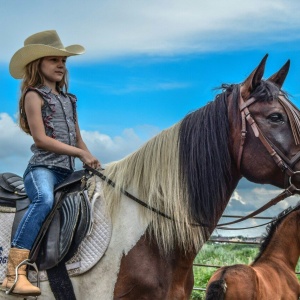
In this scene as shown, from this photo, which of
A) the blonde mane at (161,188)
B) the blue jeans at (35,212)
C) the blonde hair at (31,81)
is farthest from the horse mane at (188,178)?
the blonde hair at (31,81)

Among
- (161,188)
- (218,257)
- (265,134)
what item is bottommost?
(218,257)

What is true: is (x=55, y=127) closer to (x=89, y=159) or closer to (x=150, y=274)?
(x=89, y=159)

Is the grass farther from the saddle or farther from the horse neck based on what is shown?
the saddle

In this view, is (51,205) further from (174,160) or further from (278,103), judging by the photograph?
(278,103)

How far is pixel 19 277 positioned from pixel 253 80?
179 centimetres

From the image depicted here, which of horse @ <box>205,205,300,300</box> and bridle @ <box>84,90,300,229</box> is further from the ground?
bridle @ <box>84,90,300,229</box>

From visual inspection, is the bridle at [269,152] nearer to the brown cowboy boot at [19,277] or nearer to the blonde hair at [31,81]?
the brown cowboy boot at [19,277]

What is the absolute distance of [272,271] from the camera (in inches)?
274

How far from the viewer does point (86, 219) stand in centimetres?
351

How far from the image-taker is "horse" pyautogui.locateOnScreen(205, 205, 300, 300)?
6223 millimetres

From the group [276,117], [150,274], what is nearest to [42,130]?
[150,274]

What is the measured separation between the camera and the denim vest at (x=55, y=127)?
386 centimetres

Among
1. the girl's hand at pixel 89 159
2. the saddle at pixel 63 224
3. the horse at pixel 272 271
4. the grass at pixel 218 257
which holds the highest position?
the girl's hand at pixel 89 159

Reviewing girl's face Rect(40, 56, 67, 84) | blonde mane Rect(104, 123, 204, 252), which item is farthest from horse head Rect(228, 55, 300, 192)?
girl's face Rect(40, 56, 67, 84)
